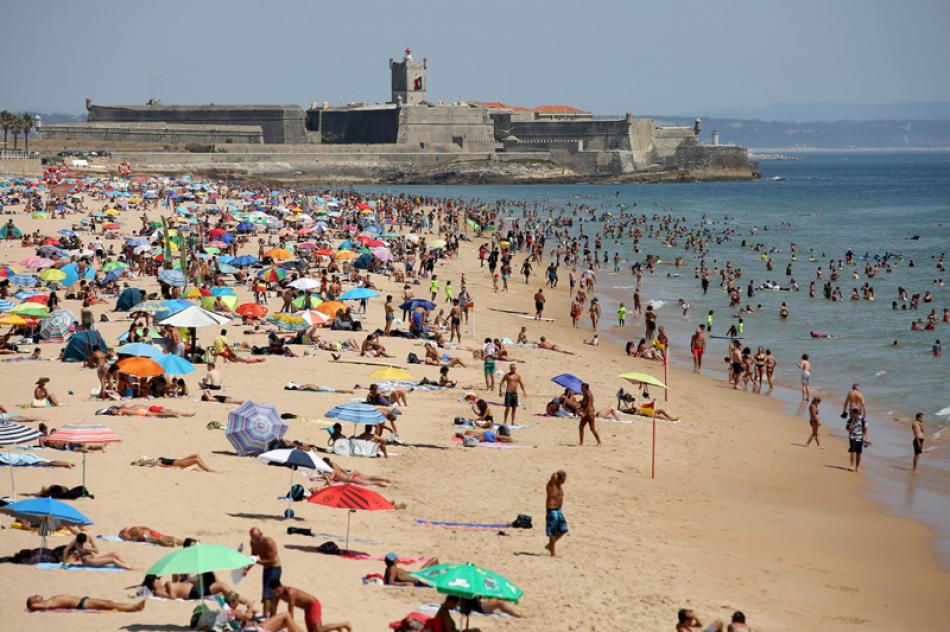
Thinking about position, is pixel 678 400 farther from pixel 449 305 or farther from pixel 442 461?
pixel 449 305

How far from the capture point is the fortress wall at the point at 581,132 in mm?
104000

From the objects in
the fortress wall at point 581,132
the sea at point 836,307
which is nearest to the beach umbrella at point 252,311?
the sea at point 836,307

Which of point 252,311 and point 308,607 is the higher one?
point 252,311

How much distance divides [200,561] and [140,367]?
697cm

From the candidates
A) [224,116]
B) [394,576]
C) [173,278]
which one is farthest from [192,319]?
[224,116]

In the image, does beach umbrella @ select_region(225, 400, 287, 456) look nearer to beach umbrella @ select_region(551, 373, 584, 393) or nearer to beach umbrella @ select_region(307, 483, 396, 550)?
beach umbrella @ select_region(307, 483, 396, 550)

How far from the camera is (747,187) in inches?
4242

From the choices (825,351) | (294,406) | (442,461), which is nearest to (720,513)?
(442,461)

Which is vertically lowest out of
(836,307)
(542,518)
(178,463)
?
(836,307)

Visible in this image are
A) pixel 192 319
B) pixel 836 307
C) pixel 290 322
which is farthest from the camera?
pixel 836 307

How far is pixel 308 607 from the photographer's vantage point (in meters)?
7.96

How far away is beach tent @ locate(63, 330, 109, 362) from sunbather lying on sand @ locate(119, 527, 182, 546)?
26.8ft

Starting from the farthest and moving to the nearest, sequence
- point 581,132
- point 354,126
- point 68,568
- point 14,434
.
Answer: point 581,132, point 354,126, point 14,434, point 68,568

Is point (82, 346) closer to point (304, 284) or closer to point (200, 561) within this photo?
point (304, 284)
